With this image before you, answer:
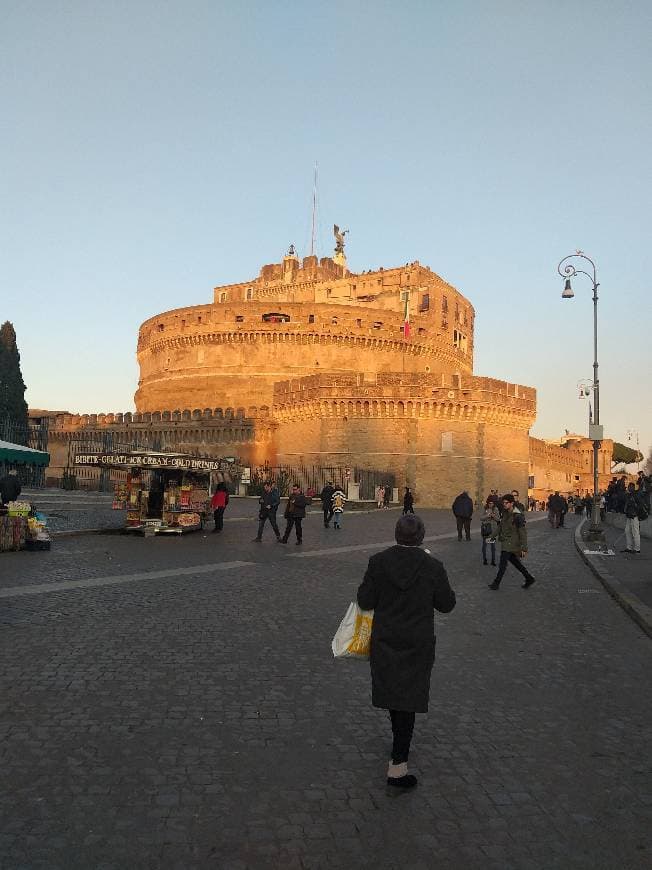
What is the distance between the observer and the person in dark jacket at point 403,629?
3629mm

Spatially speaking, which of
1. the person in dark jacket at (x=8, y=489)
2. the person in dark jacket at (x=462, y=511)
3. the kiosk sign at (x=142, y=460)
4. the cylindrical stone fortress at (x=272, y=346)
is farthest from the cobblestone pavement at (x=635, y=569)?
the cylindrical stone fortress at (x=272, y=346)

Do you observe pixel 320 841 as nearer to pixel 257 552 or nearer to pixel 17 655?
pixel 17 655

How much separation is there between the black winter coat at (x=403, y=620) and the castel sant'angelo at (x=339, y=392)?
25698mm

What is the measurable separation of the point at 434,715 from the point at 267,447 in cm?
4095

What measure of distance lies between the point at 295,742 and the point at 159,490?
1504 cm

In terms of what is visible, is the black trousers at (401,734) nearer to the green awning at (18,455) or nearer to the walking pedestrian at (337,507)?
the green awning at (18,455)

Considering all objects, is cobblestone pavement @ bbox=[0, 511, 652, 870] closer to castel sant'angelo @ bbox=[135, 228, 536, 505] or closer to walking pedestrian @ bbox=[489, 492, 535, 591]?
walking pedestrian @ bbox=[489, 492, 535, 591]

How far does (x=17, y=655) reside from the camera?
5770mm

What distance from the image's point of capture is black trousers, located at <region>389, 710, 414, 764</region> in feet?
11.9

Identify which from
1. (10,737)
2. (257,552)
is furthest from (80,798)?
(257,552)

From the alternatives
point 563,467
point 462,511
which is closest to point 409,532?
point 462,511

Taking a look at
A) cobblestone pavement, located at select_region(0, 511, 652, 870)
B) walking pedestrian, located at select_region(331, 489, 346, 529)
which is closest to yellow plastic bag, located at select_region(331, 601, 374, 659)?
cobblestone pavement, located at select_region(0, 511, 652, 870)

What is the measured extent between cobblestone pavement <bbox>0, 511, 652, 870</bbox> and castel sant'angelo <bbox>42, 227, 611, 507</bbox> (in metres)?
22.7

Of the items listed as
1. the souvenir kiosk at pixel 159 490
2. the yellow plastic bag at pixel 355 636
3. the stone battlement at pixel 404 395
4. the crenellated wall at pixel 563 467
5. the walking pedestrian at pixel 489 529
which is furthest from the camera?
the crenellated wall at pixel 563 467
